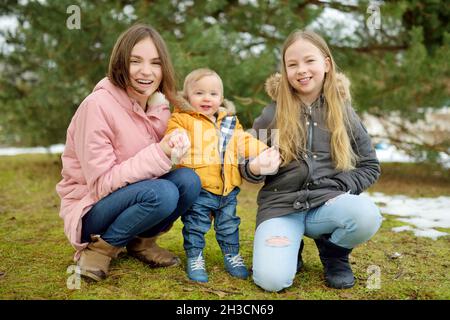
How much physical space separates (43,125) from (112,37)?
172 centimetres

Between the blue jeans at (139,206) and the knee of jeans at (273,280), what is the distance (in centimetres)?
46

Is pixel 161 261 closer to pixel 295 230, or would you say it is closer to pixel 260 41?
pixel 295 230

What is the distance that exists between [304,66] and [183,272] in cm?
114

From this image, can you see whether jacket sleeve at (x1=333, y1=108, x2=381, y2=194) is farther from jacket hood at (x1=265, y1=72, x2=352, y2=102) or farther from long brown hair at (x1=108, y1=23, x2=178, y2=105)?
long brown hair at (x1=108, y1=23, x2=178, y2=105)

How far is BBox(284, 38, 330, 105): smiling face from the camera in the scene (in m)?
2.36

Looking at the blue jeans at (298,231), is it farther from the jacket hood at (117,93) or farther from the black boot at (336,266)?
the jacket hood at (117,93)

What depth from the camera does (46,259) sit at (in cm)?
263

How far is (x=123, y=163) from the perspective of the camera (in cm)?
222

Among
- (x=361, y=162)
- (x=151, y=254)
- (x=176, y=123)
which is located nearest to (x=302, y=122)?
(x=361, y=162)

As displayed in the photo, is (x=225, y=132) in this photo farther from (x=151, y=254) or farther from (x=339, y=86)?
(x=151, y=254)

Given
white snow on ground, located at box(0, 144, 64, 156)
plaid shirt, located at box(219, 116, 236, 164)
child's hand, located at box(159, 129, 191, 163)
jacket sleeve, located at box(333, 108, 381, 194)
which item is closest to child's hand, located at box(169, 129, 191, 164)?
child's hand, located at box(159, 129, 191, 163)

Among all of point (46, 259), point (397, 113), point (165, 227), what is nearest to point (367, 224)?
point (165, 227)

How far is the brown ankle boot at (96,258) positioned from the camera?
7.29 ft

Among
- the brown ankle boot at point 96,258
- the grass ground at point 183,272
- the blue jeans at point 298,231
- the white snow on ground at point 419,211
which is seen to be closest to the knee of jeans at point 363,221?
the blue jeans at point 298,231
